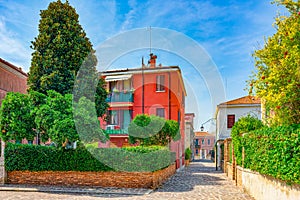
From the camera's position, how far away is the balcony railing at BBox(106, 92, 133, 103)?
24.2 m

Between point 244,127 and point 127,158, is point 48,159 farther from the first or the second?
point 244,127

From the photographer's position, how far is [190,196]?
10859mm

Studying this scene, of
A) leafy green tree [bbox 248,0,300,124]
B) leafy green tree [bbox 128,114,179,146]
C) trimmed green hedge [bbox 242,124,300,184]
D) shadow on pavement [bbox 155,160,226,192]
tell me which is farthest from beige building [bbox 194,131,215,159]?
leafy green tree [bbox 248,0,300,124]

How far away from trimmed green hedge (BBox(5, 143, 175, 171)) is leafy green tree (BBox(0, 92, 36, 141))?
1.14 m

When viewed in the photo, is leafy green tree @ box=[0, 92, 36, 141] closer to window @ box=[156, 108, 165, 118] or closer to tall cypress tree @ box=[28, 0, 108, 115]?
tall cypress tree @ box=[28, 0, 108, 115]

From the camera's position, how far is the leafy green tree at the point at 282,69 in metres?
6.83

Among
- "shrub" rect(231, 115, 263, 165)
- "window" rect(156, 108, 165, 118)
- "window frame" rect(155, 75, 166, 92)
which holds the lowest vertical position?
"shrub" rect(231, 115, 263, 165)

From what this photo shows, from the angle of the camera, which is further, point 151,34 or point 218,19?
point 151,34

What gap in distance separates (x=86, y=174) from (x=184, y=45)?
9.30m

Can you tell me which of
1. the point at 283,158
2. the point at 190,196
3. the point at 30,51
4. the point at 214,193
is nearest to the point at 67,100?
the point at 30,51

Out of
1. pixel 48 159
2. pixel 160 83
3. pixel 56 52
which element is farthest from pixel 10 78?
pixel 160 83

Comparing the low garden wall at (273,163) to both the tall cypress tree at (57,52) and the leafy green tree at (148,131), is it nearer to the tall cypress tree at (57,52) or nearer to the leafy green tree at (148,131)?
the leafy green tree at (148,131)

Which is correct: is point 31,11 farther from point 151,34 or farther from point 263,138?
point 263,138

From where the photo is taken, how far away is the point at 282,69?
7059 mm
